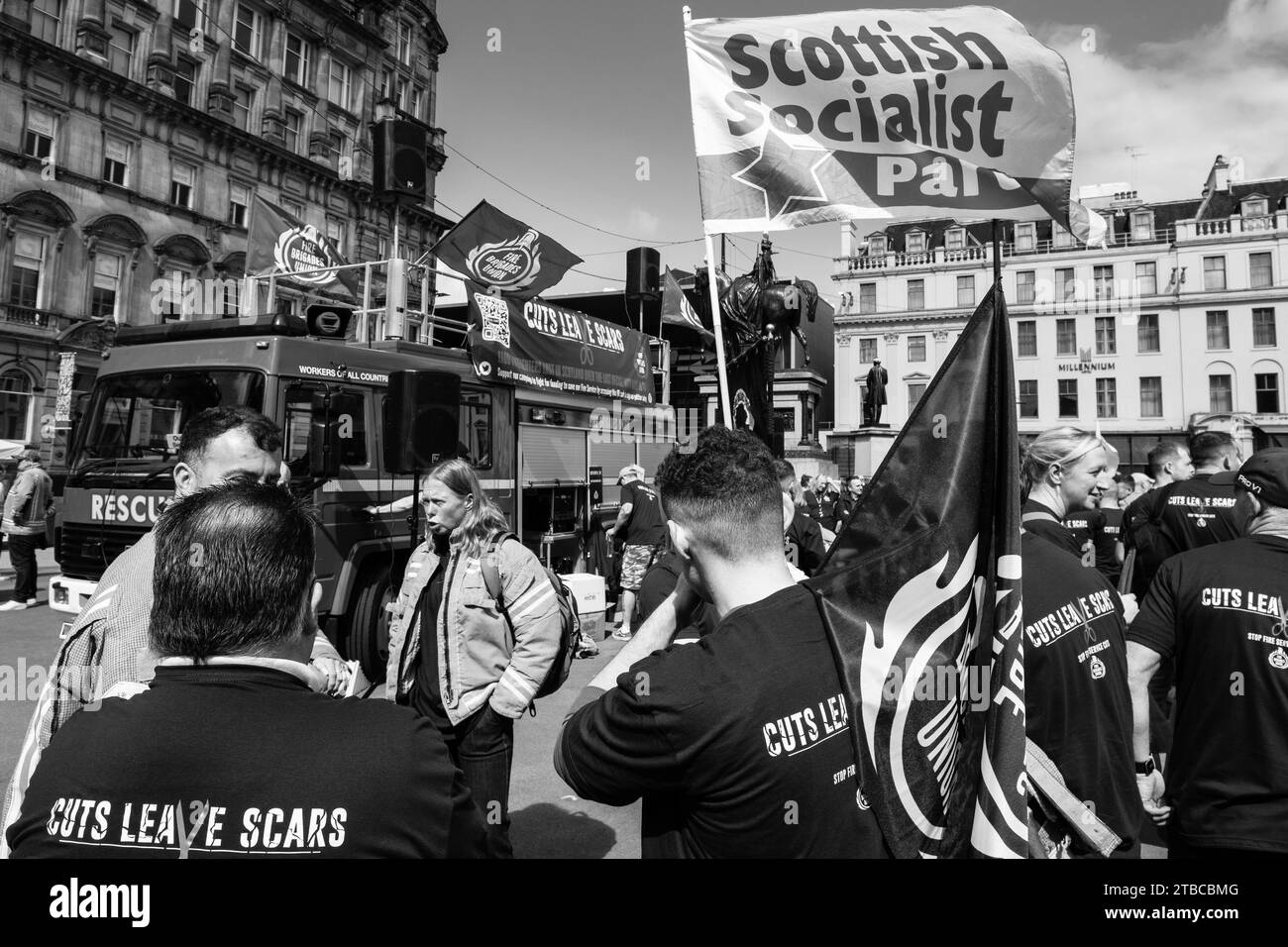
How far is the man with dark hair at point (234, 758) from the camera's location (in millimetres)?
1288

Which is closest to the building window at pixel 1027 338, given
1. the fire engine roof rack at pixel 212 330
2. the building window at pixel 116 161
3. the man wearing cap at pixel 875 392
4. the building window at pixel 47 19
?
the man wearing cap at pixel 875 392

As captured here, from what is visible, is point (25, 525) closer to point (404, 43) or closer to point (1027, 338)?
point (404, 43)

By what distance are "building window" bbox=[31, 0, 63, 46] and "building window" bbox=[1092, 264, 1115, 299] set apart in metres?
59.9

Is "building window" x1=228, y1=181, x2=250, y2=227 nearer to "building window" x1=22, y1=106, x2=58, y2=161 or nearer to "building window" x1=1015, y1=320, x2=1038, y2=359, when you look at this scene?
"building window" x1=22, y1=106, x2=58, y2=161

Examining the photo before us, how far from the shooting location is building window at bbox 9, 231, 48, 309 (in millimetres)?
25953

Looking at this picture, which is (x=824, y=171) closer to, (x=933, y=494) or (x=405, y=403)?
(x=933, y=494)

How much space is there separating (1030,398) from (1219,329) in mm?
11997

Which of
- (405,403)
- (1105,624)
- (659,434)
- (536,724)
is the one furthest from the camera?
(659,434)

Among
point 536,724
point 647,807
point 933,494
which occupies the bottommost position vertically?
point 536,724

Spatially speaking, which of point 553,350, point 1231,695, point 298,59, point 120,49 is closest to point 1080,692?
point 1231,695

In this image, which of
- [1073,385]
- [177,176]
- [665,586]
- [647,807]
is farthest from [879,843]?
[1073,385]

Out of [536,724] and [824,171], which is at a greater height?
[824,171]

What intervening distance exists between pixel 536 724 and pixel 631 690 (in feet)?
15.8

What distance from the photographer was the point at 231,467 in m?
2.87
